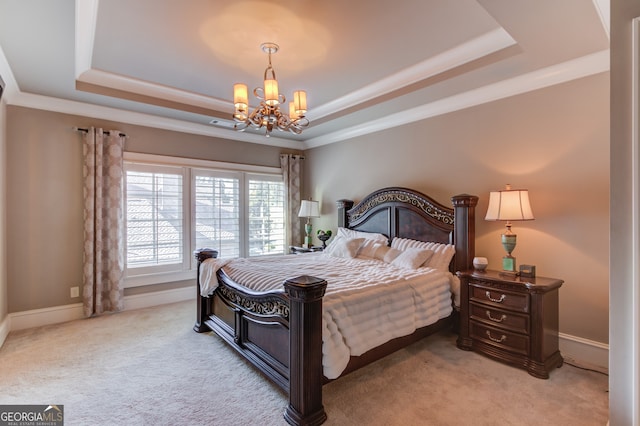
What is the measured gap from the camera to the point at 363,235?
175 inches

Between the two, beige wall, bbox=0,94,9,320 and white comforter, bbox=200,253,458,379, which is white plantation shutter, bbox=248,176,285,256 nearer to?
white comforter, bbox=200,253,458,379

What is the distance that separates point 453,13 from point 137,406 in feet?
12.2

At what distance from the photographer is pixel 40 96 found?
3586 mm

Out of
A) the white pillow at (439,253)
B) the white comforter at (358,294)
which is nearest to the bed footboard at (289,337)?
the white comforter at (358,294)

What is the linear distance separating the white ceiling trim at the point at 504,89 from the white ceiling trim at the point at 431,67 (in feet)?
1.82

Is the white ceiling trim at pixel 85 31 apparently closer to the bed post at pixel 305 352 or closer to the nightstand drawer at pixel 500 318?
the bed post at pixel 305 352

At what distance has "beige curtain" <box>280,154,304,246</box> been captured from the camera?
5.73m

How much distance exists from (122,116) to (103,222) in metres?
1.47

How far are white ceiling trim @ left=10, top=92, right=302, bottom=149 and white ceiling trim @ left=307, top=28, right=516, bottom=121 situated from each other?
1.72 metres

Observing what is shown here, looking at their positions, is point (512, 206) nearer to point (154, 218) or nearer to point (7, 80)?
point (154, 218)

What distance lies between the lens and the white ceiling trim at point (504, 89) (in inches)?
104

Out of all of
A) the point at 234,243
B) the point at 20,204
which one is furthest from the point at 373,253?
the point at 20,204

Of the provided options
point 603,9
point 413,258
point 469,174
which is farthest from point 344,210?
point 603,9

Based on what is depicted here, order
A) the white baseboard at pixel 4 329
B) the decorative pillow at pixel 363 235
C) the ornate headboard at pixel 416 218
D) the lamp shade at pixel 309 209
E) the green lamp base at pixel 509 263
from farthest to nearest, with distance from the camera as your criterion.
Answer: the lamp shade at pixel 309 209 → the decorative pillow at pixel 363 235 → the ornate headboard at pixel 416 218 → the white baseboard at pixel 4 329 → the green lamp base at pixel 509 263
